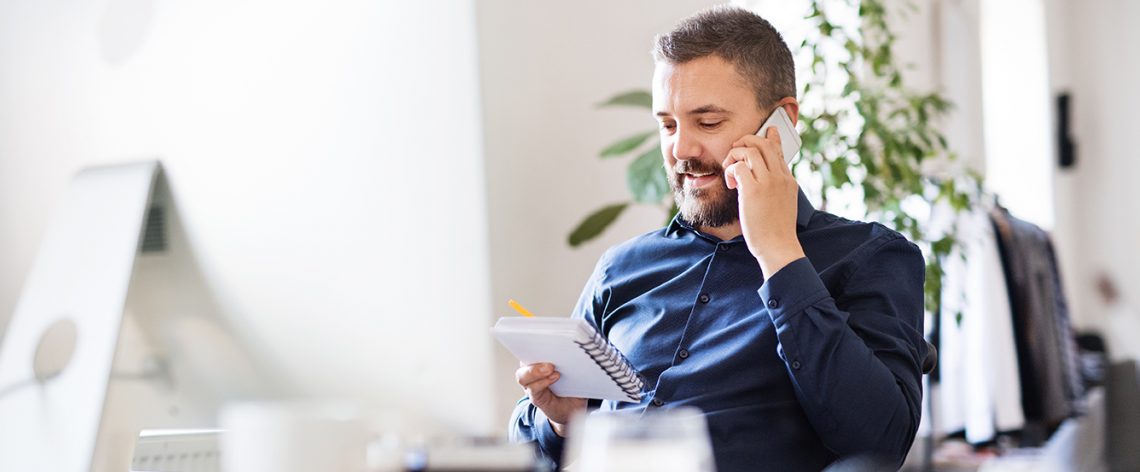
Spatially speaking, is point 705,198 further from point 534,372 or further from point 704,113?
point 534,372

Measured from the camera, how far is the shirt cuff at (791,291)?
1.29 m

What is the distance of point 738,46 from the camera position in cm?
147

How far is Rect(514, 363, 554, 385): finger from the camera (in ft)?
4.03

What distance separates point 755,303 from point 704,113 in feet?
0.82

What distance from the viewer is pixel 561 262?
88.2 inches

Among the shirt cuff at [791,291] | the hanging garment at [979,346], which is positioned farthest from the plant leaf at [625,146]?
the hanging garment at [979,346]

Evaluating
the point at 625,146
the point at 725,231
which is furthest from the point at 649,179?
the point at 725,231

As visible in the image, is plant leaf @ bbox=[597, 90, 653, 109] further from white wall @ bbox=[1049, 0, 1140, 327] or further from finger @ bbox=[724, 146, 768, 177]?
white wall @ bbox=[1049, 0, 1140, 327]

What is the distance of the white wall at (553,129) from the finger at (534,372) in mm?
690

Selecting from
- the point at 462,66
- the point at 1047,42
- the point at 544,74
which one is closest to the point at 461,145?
the point at 462,66

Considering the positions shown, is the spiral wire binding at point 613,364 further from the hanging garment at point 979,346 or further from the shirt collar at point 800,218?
the hanging garment at point 979,346

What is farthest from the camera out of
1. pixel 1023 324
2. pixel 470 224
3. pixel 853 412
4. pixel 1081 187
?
pixel 1081 187

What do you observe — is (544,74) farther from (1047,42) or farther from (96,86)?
(1047,42)

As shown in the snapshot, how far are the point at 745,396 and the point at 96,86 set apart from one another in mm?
817
